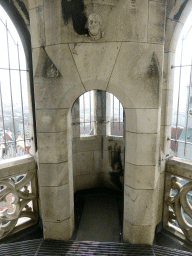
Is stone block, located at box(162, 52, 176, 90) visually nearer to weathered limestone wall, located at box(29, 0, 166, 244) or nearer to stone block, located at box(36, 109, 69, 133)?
weathered limestone wall, located at box(29, 0, 166, 244)

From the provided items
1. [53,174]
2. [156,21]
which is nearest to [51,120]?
[53,174]

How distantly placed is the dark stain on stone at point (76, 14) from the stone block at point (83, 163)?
4420 millimetres

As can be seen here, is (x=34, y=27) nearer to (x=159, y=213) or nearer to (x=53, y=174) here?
(x=53, y=174)

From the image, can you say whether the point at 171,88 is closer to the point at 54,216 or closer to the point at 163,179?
the point at 163,179

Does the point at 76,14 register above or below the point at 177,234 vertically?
above

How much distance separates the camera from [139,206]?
407 cm

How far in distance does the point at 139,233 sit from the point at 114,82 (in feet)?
11.0

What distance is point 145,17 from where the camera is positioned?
3512mm

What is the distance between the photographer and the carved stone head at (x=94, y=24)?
339 centimetres

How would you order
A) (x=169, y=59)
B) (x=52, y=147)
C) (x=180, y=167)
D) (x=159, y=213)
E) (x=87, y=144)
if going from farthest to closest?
(x=87, y=144)
(x=159, y=213)
(x=180, y=167)
(x=169, y=59)
(x=52, y=147)

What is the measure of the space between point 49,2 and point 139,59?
79.9 inches

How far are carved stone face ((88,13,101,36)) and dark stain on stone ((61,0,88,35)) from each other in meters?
0.16

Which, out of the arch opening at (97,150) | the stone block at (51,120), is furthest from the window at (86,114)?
the stone block at (51,120)

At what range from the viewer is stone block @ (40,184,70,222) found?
13.9 feet
